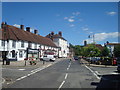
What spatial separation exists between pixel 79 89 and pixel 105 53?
7826 centimetres

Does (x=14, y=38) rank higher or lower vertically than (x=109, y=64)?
higher

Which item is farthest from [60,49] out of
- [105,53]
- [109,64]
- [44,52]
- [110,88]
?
[110,88]

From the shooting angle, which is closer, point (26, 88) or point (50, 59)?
point (26, 88)

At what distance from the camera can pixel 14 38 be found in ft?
144

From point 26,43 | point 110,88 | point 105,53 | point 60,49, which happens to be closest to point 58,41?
point 60,49

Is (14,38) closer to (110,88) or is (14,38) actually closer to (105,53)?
(110,88)

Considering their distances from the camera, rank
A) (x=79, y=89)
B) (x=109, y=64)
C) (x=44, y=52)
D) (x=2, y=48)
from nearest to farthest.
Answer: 1. (x=79, y=89)
2. (x=109, y=64)
3. (x=2, y=48)
4. (x=44, y=52)

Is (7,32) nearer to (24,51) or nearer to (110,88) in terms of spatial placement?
(24,51)

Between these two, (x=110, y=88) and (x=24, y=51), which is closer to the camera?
(x=110, y=88)

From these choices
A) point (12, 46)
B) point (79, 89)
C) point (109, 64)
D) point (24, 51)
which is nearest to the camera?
point (79, 89)

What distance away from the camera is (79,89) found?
35.8 ft

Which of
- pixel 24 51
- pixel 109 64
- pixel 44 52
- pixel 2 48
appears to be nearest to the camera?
pixel 109 64

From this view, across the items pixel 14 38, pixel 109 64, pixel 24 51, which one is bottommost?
pixel 109 64

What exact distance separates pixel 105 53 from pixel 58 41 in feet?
89.8
